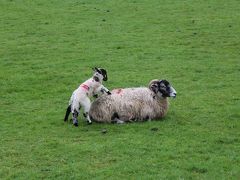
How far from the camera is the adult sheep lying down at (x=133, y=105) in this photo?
13.1 meters

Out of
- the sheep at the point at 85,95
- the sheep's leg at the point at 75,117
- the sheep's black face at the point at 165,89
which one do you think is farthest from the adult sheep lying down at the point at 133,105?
the sheep's leg at the point at 75,117

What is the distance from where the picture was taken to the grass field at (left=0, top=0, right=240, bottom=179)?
10.4 meters

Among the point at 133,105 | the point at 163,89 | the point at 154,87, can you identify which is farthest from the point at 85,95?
the point at 163,89

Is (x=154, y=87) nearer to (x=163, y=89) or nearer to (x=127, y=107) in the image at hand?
(x=163, y=89)

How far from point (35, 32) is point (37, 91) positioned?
9842 millimetres

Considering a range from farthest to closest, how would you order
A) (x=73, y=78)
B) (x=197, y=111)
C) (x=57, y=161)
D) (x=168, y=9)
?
(x=168, y=9)
(x=73, y=78)
(x=197, y=111)
(x=57, y=161)

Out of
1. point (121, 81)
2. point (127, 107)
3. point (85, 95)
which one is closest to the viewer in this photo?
point (85, 95)

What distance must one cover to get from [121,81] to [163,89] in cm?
396

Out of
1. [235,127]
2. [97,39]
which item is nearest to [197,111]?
[235,127]

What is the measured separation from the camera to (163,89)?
13500 mm

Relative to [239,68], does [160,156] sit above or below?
below

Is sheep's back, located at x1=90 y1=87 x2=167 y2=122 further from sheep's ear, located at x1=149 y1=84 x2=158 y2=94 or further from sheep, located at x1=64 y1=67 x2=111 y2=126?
sheep, located at x1=64 y1=67 x2=111 y2=126

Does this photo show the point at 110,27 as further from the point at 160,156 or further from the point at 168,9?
the point at 160,156

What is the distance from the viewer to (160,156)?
35.0ft
